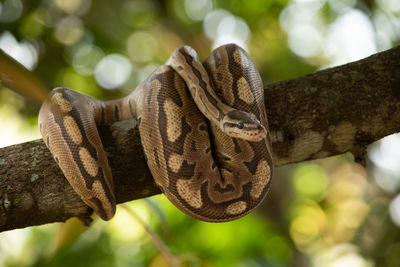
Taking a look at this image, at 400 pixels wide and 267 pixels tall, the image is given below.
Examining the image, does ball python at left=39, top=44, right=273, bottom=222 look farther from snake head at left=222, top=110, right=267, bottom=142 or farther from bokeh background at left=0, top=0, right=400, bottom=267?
bokeh background at left=0, top=0, right=400, bottom=267

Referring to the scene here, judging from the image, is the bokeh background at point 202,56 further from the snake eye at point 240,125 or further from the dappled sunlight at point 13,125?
the snake eye at point 240,125

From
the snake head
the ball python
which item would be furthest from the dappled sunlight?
the snake head

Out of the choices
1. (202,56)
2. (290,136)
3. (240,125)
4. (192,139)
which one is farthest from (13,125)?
(290,136)

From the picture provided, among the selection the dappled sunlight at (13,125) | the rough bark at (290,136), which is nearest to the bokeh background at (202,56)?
the dappled sunlight at (13,125)

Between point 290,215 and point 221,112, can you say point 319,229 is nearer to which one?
point 290,215

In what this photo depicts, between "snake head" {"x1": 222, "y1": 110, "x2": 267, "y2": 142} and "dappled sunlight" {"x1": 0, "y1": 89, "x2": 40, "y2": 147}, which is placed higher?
"snake head" {"x1": 222, "y1": 110, "x2": 267, "y2": 142}

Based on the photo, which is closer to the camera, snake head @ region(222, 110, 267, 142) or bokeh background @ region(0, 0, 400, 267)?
snake head @ region(222, 110, 267, 142)
